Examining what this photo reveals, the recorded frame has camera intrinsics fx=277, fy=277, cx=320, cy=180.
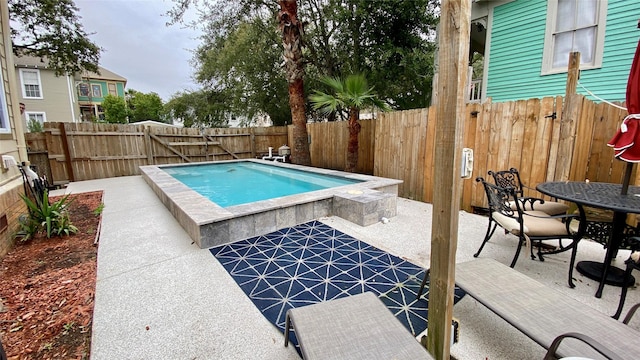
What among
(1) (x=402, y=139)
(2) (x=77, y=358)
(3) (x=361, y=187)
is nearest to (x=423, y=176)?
(1) (x=402, y=139)

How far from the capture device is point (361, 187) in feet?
A: 16.4

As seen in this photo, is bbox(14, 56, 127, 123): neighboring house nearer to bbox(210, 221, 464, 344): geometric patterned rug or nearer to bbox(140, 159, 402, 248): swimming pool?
bbox(140, 159, 402, 248): swimming pool

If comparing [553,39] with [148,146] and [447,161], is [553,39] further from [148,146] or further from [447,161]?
[148,146]

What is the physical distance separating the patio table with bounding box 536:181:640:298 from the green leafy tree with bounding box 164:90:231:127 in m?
14.9

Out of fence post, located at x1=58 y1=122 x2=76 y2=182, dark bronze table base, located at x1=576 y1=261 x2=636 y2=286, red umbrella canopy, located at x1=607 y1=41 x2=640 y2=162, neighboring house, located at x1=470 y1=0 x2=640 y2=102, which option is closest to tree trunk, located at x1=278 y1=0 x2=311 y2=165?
neighboring house, located at x1=470 y1=0 x2=640 y2=102

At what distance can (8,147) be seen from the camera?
4.09 metres

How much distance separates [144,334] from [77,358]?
367 millimetres

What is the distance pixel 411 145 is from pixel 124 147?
8.90m

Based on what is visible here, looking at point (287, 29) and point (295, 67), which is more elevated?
point (287, 29)

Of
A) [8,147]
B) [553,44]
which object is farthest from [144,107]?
A: [553,44]

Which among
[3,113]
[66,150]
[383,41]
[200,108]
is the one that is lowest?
[66,150]

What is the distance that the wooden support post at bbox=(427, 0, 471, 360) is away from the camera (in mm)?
1180

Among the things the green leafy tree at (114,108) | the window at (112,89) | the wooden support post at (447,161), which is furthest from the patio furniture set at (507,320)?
the window at (112,89)

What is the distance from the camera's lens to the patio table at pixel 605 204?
7.27 feet
